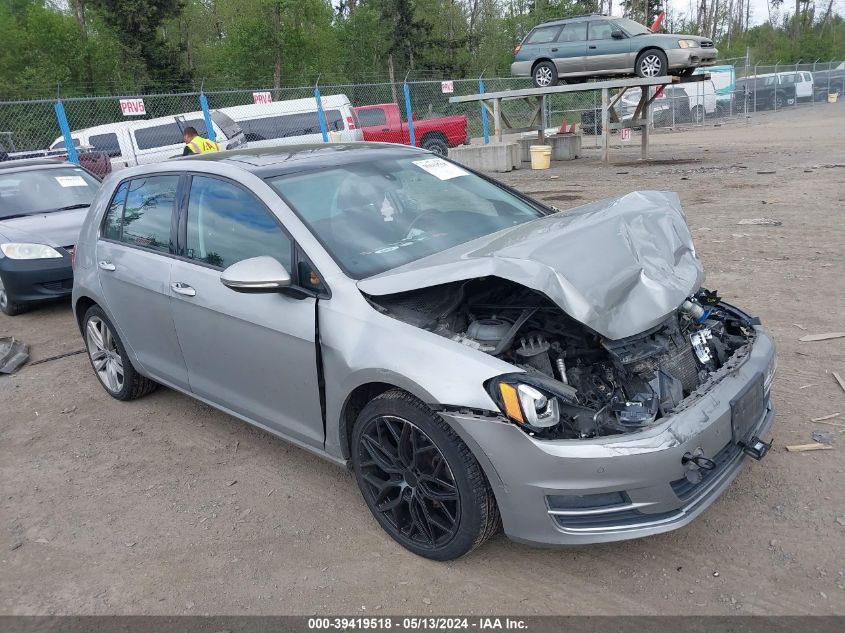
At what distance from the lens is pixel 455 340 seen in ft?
8.86

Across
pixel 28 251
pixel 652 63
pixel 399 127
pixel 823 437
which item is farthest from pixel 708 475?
pixel 399 127

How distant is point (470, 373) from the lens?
2527 mm

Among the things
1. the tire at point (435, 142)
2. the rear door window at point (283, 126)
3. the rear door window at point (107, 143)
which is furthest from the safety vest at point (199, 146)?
the tire at point (435, 142)

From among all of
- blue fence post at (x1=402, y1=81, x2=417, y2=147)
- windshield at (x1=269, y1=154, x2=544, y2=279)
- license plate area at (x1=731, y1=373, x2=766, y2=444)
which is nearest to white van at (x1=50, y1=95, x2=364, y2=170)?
blue fence post at (x1=402, y1=81, x2=417, y2=147)

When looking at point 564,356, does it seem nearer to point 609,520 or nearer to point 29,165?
point 609,520

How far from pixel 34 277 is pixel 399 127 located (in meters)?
16.0

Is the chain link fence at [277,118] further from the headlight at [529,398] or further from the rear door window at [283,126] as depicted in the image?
the headlight at [529,398]

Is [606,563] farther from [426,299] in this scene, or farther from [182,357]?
[182,357]

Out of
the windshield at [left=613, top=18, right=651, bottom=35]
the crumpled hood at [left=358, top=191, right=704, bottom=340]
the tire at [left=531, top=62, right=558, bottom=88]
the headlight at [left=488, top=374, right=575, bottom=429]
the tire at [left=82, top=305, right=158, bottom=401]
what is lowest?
the tire at [left=82, top=305, right=158, bottom=401]

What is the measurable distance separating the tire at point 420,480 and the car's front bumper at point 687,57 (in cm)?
1576

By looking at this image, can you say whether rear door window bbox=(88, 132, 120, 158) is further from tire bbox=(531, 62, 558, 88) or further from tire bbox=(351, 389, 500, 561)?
tire bbox=(351, 389, 500, 561)

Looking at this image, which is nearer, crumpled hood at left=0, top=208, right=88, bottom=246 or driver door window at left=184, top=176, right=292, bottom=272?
driver door window at left=184, top=176, right=292, bottom=272

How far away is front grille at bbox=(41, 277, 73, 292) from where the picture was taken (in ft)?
23.0

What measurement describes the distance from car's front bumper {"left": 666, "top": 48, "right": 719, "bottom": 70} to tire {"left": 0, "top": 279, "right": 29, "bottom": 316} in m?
14.6
